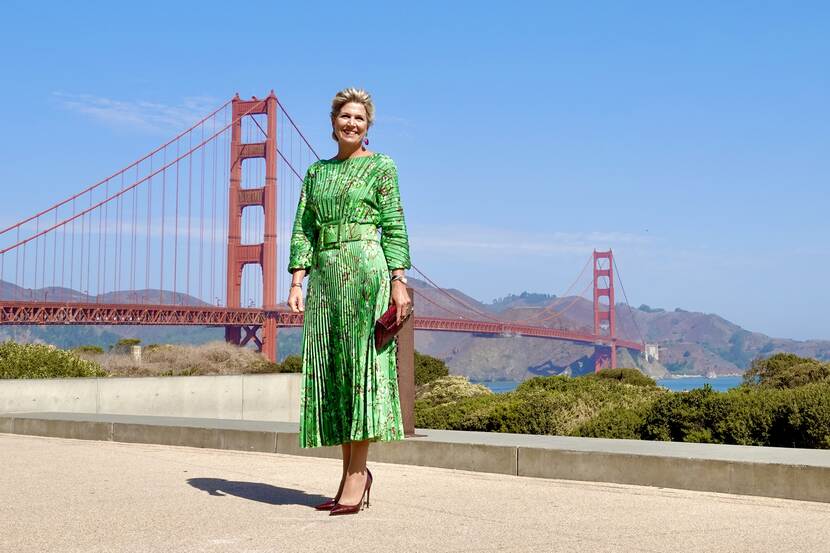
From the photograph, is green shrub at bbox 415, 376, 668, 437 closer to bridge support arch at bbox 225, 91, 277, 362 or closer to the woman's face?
the woman's face

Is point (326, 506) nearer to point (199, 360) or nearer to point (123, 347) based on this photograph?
point (199, 360)

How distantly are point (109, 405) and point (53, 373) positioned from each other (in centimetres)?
194

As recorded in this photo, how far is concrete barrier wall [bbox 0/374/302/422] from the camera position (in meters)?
11.8

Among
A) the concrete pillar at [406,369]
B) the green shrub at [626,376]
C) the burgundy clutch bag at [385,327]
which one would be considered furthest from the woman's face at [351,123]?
the green shrub at [626,376]

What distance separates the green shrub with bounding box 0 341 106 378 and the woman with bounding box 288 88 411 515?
9.93m

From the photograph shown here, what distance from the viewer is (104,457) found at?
23.6 ft

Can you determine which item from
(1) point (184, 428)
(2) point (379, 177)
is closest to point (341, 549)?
(2) point (379, 177)

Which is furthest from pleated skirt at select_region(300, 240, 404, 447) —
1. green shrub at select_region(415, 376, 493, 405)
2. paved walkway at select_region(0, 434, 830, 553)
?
green shrub at select_region(415, 376, 493, 405)

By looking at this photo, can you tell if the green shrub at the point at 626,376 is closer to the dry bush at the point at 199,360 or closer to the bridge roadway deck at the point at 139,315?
the dry bush at the point at 199,360

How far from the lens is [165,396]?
13.6m

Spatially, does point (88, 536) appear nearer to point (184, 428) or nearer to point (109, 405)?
point (184, 428)

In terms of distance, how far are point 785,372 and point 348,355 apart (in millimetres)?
10479

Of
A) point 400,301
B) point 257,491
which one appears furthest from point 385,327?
point 257,491

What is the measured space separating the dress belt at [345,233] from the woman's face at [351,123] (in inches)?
16.9
